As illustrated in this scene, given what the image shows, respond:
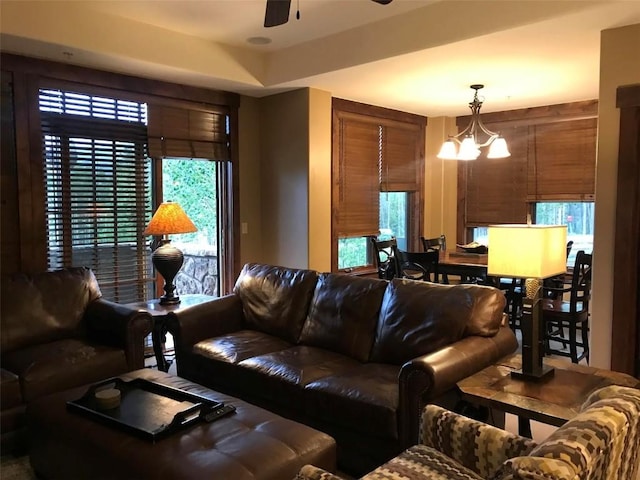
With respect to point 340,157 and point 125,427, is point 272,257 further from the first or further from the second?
point 125,427

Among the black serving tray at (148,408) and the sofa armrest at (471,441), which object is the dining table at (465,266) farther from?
the black serving tray at (148,408)

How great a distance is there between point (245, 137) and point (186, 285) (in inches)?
69.2

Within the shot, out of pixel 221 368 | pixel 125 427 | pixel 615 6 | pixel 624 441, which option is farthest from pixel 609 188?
pixel 125 427

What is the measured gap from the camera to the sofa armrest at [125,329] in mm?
3529

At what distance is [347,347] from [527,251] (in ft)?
4.55

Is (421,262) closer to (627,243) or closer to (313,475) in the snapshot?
(627,243)

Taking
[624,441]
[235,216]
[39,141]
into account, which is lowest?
[624,441]

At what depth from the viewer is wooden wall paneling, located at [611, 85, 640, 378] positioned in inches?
129

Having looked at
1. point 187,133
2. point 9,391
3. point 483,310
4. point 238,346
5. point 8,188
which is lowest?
point 9,391

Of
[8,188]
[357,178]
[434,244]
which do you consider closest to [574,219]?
[434,244]

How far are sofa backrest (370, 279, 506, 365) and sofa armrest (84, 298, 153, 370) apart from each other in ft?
5.18

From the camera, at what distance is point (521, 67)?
4.29m

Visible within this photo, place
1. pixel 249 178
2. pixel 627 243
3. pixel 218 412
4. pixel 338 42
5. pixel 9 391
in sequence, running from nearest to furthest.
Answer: pixel 218 412 < pixel 9 391 < pixel 627 243 < pixel 338 42 < pixel 249 178

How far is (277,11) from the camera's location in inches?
97.2
